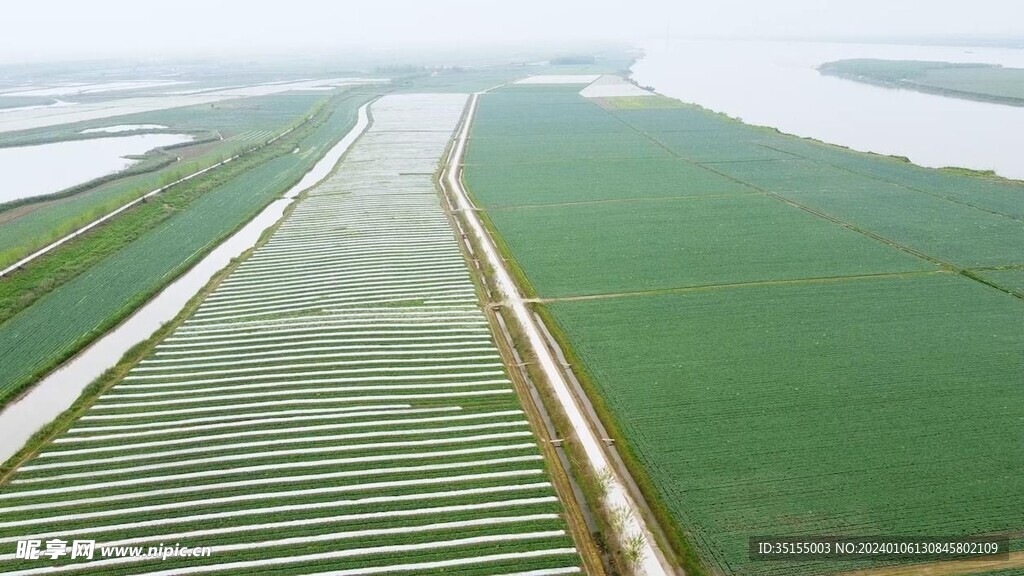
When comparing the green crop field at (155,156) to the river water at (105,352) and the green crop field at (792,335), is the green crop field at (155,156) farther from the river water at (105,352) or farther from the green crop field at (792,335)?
the green crop field at (792,335)

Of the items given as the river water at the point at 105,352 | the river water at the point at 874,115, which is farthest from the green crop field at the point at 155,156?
the river water at the point at 874,115

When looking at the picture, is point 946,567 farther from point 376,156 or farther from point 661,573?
point 376,156

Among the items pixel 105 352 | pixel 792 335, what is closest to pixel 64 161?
pixel 105 352

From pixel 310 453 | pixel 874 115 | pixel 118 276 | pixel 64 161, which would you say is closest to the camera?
pixel 310 453

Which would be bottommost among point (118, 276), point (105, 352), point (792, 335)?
point (792, 335)

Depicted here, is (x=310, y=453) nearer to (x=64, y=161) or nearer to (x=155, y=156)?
(x=155, y=156)

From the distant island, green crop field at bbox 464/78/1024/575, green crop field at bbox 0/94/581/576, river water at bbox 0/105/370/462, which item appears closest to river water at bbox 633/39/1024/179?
the distant island

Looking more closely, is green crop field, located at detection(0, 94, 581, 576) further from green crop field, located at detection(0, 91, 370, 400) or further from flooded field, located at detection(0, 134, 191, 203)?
flooded field, located at detection(0, 134, 191, 203)

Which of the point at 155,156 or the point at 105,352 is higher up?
the point at 155,156
